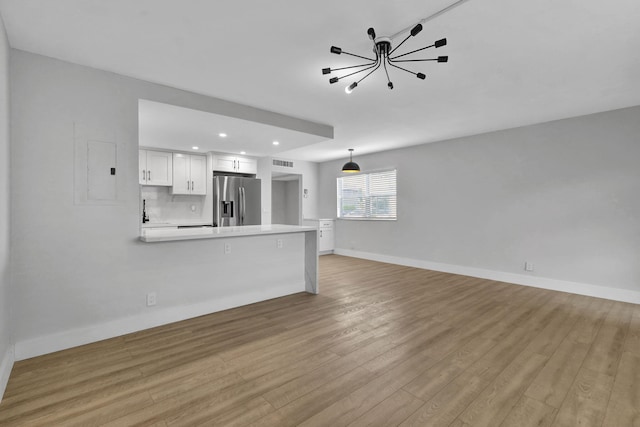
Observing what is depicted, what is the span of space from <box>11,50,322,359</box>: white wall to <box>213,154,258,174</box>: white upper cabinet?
277cm

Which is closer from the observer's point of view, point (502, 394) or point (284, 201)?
point (502, 394)

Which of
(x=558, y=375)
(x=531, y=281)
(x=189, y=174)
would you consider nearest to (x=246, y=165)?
(x=189, y=174)

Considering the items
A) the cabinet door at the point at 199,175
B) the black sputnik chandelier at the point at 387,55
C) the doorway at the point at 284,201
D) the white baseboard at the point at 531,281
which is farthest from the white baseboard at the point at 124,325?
the doorway at the point at 284,201

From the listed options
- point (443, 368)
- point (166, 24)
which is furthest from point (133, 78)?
point (443, 368)

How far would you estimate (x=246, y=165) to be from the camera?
6.34m

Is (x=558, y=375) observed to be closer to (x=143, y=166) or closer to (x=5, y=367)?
(x=5, y=367)

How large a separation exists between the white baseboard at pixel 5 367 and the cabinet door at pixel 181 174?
12.2ft

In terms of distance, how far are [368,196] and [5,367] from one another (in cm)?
641

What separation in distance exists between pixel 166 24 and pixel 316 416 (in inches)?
111

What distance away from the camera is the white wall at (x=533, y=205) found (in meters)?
3.96

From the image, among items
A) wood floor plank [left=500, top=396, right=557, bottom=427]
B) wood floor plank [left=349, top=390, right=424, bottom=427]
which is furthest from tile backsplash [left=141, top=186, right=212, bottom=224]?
wood floor plank [left=500, top=396, right=557, bottom=427]

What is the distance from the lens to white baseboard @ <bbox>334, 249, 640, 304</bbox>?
13.0 ft

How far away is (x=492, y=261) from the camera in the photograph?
512cm

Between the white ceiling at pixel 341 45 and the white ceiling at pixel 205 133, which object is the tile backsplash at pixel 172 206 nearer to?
the white ceiling at pixel 205 133
